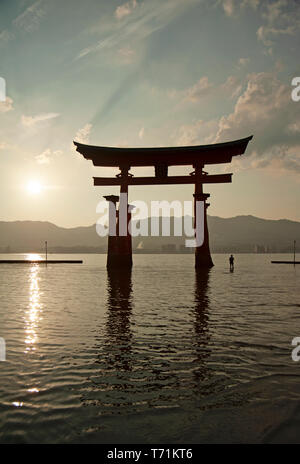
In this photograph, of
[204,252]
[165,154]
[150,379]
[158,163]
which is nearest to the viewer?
[150,379]

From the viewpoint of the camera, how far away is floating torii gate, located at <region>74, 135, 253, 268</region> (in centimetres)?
2705

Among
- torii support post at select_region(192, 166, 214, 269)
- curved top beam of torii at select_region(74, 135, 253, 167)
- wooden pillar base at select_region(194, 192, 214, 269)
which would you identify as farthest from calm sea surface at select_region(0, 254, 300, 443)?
wooden pillar base at select_region(194, 192, 214, 269)

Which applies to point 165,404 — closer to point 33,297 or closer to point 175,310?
point 175,310

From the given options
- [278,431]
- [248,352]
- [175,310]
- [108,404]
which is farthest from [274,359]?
[175,310]

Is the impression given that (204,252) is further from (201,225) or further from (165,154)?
(165,154)

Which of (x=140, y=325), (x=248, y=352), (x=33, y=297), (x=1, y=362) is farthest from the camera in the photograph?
(x=33, y=297)

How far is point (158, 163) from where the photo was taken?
2838 cm

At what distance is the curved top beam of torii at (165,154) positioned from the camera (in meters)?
26.7

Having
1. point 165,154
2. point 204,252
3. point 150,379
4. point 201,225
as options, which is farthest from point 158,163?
point 150,379

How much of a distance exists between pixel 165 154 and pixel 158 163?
3.78 feet

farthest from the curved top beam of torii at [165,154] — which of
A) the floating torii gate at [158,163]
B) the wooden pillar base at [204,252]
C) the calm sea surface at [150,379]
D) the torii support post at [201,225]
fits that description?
the calm sea surface at [150,379]

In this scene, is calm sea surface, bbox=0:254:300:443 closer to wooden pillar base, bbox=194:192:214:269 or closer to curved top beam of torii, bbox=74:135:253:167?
curved top beam of torii, bbox=74:135:253:167

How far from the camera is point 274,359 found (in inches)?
199
